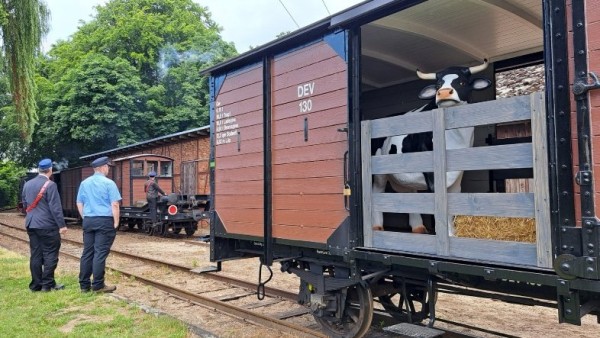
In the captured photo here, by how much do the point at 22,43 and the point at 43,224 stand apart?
856cm

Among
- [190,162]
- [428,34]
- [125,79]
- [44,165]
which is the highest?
[125,79]

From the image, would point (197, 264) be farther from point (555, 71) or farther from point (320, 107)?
point (555, 71)

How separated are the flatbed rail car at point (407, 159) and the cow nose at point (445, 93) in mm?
13

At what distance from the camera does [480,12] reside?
4.21 meters

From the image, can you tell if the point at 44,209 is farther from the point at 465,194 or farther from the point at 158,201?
the point at 158,201

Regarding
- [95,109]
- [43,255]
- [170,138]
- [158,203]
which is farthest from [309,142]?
[95,109]

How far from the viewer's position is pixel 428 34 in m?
4.67

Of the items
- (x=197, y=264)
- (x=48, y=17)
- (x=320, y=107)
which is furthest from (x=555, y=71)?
(x=48, y=17)

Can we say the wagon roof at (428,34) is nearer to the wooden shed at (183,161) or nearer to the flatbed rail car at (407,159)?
the flatbed rail car at (407,159)

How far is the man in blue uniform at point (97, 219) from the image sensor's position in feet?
22.6

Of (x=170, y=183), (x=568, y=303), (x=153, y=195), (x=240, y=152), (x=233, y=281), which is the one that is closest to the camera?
(x=568, y=303)

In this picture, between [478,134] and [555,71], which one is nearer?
[555,71]

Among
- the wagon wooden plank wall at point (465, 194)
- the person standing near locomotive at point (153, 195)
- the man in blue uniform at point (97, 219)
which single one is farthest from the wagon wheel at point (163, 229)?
the wagon wooden plank wall at point (465, 194)

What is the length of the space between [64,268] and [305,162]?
746cm
